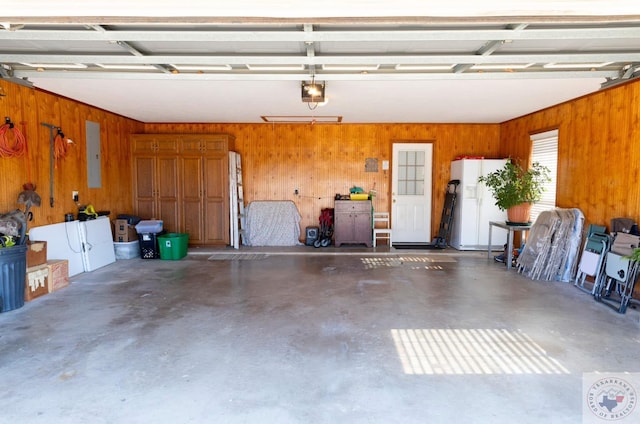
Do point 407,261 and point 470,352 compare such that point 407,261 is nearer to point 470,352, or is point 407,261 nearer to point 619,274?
point 619,274

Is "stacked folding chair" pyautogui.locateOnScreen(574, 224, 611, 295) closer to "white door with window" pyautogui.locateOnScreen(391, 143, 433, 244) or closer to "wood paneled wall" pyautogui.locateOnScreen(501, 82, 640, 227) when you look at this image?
"wood paneled wall" pyautogui.locateOnScreen(501, 82, 640, 227)

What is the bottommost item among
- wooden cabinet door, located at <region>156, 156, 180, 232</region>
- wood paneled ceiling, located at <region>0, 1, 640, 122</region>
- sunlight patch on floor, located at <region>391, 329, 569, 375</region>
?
sunlight patch on floor, located at <region>391, 329, 569, 375</region>

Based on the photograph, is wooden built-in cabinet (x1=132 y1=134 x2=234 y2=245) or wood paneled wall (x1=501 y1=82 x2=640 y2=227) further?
wooden built-in cabinet (x1=132 y1=134 x2=234 y2=245)

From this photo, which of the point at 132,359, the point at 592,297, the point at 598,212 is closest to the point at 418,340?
the point at 132,359

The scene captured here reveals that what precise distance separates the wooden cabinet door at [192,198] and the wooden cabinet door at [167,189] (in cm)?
13

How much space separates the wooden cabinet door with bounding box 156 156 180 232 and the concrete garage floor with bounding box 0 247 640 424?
7.97 ft

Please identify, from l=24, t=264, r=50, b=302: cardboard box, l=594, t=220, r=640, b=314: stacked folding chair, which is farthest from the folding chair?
l=24, t=264, r=50, b=302: cardboard box

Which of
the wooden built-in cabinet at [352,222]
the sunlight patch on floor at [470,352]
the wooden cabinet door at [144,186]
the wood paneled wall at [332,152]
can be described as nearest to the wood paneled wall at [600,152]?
the wood paneled wall at [332,152]

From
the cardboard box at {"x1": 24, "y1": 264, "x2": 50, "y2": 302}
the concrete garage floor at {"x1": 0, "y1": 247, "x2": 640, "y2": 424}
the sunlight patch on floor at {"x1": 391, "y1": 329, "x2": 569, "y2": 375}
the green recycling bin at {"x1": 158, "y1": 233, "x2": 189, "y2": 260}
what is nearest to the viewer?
the concrete garage floor at {"x1": 0, "y1": 247, "x2": 640, "y2": 424}

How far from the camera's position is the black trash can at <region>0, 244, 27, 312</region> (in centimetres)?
378

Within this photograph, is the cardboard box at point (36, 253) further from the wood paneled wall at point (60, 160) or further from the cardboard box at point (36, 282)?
the wood paneled wall at point (60, 160)

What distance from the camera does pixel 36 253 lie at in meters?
4.41

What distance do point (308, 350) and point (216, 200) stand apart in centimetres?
505
